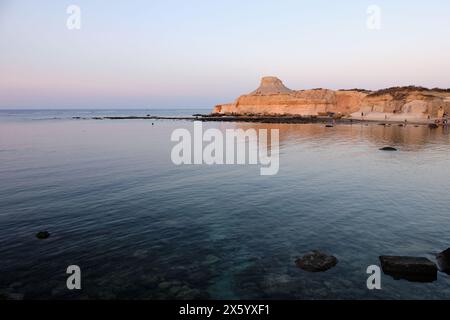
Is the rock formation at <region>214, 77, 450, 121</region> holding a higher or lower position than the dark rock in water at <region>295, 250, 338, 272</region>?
higher

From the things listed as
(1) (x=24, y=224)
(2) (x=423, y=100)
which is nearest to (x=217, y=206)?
(1) (x=24, y=224)

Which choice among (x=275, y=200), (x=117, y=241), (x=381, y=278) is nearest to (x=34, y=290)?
(x=117, y=241)

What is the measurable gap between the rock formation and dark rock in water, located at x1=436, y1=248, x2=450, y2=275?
11062cm

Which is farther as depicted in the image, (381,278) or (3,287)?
(381,278)

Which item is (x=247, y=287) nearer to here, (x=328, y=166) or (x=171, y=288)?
(x=171, y=288)

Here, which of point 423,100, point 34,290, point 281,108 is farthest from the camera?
point 281,108

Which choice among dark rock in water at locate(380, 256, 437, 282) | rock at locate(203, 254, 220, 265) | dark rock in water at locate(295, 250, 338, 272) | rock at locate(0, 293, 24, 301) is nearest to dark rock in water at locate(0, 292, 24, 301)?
rock at locate(0, 293, 24, 301)

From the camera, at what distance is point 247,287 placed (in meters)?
10.5

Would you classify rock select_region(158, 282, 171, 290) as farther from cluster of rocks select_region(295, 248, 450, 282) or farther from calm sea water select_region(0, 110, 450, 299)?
cluster of rocks select_region(295, 248, 450, 282)

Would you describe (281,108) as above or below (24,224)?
above

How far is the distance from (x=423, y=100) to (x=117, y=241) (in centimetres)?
12263

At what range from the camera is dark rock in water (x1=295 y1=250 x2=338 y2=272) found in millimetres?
11578

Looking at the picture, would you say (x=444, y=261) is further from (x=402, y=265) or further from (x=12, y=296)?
(x=12, y=296)
